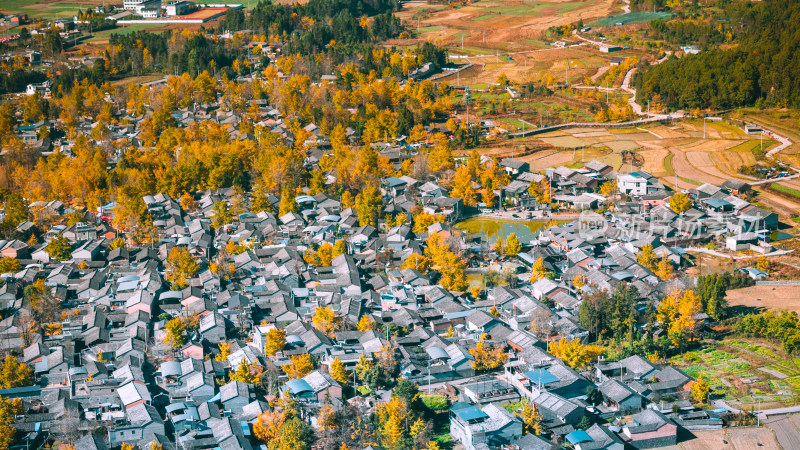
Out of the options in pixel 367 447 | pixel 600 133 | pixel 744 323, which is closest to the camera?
pixel 367 447

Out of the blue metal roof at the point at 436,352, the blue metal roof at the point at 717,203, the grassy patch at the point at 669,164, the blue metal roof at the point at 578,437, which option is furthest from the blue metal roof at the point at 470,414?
the grassy patch at the point at 669,164

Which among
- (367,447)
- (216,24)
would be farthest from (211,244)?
(216,24)

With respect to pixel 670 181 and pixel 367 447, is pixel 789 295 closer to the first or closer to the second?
pixel 670 181

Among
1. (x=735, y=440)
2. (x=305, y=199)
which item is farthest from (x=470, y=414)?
(x=305, y=199)

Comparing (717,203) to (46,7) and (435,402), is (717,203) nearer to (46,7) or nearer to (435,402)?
(435,402)

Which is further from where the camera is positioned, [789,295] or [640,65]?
[640,65]

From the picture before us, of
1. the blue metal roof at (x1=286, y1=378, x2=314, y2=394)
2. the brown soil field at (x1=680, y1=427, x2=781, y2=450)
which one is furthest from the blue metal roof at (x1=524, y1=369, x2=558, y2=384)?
the blue metal roof at (x1=286, y1=378, x2=314, y2=394)

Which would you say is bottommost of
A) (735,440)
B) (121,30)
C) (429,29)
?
(735,440)
